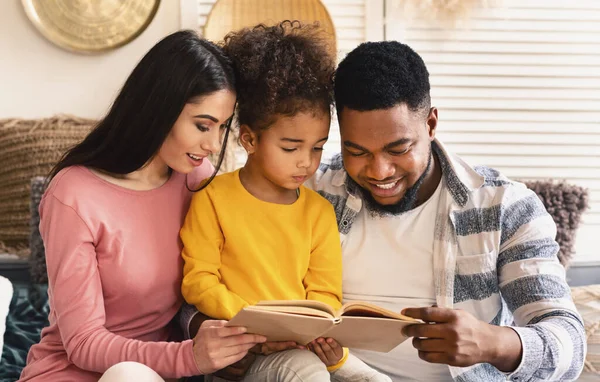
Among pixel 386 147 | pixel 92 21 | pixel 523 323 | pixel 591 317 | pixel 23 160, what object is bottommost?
pixel 591 317

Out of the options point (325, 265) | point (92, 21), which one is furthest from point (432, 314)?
point (92, 21)

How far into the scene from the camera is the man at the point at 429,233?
1531mm

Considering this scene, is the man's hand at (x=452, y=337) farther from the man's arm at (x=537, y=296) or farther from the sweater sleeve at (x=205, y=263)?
the sweater sleeve at (x=205, y=263)

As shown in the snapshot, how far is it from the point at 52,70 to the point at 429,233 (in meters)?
1.92

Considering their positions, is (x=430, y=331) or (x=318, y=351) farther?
(x=318, y=351)

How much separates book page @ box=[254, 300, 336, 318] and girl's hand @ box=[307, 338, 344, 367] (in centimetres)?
20

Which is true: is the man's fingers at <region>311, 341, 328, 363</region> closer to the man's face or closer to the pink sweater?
the pink sweater

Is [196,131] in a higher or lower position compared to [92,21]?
lower

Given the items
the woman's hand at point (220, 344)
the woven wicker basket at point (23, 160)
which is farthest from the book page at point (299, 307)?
the woven wicker basket at point (23, 160)

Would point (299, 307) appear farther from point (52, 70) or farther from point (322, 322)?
point (52, 70)

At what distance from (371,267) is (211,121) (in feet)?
1.76

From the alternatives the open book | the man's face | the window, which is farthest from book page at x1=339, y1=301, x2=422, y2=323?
the window

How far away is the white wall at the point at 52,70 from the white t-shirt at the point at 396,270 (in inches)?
63.2

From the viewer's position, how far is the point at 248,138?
1.62 m
